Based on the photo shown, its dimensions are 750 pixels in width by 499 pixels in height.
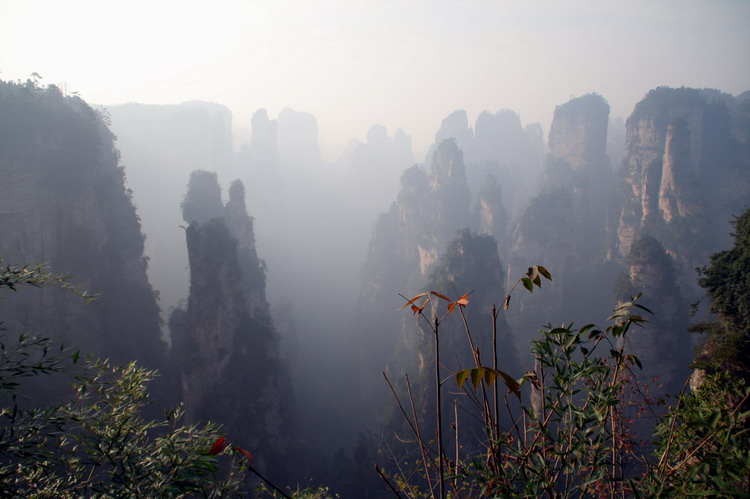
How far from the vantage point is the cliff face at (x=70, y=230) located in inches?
756

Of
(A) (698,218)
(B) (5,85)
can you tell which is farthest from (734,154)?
(B) (5,85)

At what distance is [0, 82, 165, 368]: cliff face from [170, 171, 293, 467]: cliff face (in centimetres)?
341

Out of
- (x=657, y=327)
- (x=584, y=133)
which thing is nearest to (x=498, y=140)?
(x=584, y=133)

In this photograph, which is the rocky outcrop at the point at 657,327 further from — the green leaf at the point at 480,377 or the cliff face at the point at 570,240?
the green leaf at the point at 480,377

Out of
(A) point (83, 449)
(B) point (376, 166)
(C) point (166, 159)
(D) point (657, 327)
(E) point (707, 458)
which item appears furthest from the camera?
(B) point (376, 166)

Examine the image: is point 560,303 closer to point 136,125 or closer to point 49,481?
point 49,481

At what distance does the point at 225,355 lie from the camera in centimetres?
2120

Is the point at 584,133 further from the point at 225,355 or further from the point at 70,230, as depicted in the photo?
the point at 70,230

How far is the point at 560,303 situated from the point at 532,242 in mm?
5767

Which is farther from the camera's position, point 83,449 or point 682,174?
point 682,174

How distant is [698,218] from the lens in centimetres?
3284

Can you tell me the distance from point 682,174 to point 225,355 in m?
38.5

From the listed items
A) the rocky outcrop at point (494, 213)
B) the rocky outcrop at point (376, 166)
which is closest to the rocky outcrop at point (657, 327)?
the rocky outcrop at point (494, 213)

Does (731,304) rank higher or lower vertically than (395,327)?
higher
